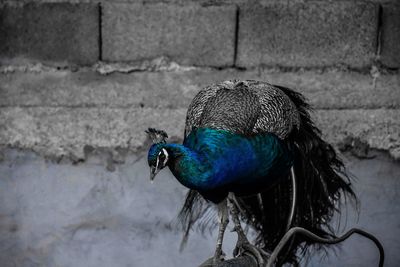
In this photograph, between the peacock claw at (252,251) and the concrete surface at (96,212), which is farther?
the concrete surface at (96,212)

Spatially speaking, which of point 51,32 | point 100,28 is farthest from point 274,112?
point 51,32

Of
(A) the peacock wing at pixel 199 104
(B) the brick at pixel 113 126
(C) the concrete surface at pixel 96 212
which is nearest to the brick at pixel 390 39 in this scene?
(B) the brick at pixel 113 126

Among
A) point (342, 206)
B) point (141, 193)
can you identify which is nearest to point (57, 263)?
point (141, 193)

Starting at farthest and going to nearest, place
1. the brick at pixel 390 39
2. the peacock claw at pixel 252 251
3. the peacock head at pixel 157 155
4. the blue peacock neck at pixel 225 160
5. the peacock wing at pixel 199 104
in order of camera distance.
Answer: the brick at pixel 390 39 < the peacock wing at pixel 199 104 < the peacock claw at pixel 252 251 < the blue peacock neck at pixel 225 160 < the peacock head at pixel 157 155

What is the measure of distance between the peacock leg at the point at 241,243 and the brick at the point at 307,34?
538 millimetres

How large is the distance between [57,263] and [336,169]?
1072 mm

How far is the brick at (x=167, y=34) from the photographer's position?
2467 millimetres

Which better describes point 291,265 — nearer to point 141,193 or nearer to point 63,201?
point 141,193

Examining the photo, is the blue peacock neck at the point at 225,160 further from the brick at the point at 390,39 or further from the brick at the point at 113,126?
the brick at the point at 390,39

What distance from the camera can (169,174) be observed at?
8.27 feet

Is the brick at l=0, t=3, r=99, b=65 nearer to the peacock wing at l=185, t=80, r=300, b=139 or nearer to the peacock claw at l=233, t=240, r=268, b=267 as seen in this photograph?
the peacock wing at l=185, t=80, r=300, b=139

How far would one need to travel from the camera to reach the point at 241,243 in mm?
→ 2049

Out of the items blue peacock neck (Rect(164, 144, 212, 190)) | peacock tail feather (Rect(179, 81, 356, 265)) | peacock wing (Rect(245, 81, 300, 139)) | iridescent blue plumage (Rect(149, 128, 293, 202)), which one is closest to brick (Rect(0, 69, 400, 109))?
peacock tail feather (Rect(179, 81, 356, 265))

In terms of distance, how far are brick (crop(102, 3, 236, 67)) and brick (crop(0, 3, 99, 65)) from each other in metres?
0.06
